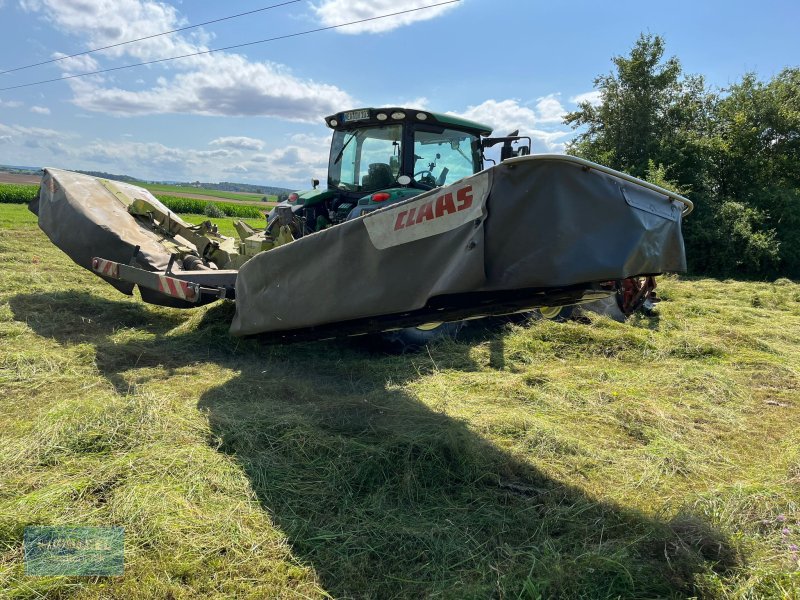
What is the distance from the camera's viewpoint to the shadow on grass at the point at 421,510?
6.83 feet

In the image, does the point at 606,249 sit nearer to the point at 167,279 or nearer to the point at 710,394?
the point at 710,394

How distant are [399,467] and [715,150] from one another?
17.1 meters

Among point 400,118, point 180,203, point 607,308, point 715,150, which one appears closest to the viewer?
point 400,118

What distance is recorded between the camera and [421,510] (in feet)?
8.36

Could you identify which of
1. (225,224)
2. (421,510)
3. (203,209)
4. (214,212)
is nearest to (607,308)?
(421,510)

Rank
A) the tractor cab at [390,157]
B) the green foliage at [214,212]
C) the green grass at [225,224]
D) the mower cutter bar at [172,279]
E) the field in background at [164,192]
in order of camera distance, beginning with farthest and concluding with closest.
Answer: the field in background at [164,192]
the green foliage at [214,212]
the green grass at [225,224]
the tractor cab at [390,157]
the mower cutter bar at [172,279]

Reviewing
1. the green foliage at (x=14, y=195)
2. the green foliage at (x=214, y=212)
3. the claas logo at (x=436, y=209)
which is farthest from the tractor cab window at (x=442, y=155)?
the green foliage at (x=214, y=212)

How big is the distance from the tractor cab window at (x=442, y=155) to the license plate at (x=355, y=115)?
1.83 feet

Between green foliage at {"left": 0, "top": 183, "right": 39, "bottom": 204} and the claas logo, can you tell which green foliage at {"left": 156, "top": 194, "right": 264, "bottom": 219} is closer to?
green foliage at {"left": 0, "top": 183, "right": 39, "bottom": 204}

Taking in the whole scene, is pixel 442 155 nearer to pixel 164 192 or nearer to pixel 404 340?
pixel 404 340

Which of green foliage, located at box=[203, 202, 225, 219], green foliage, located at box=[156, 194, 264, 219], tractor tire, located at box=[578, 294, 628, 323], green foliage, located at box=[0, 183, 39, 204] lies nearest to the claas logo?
tractor tire, located at box=[578, 294, 628, 323]

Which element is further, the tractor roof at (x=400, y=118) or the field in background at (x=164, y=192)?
the field in background at (x=164, y=192)

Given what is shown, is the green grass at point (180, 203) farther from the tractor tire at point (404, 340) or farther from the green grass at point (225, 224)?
the tractor tire at point (404, 340)

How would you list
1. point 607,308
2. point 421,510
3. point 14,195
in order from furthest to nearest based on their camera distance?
point 14,195, point 607,308, point 421,510
